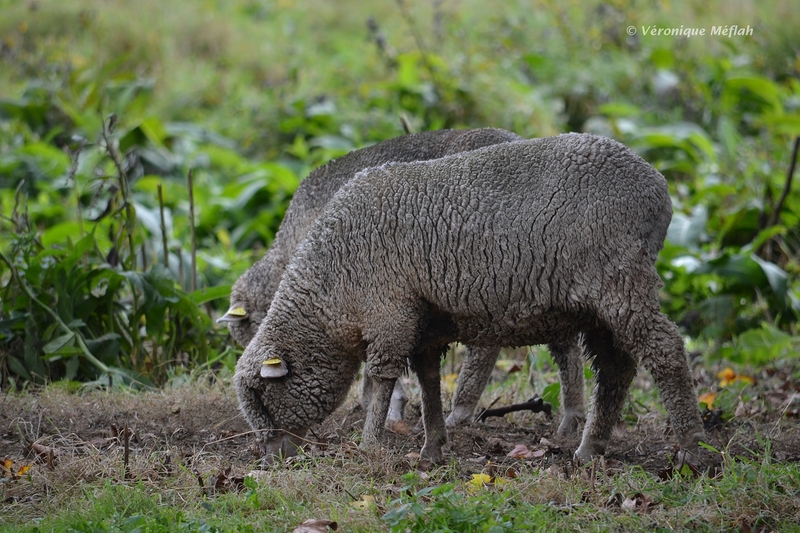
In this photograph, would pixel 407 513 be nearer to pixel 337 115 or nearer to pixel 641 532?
pixel 641 532

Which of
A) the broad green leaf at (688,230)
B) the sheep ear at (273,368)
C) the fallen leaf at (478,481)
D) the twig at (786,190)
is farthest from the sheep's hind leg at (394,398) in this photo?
the twig at (786,190)

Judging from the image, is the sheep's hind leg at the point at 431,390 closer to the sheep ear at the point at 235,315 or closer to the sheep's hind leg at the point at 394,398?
the sheep's hind leg at the point at 394,398

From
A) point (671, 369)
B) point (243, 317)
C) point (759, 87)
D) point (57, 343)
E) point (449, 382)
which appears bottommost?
point (449, 382)

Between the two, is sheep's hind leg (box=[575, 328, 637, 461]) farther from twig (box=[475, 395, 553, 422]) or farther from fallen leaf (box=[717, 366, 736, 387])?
fallen leaf (box=[717, 366, 736, 387])

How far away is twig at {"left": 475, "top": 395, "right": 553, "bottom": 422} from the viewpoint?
207 inches

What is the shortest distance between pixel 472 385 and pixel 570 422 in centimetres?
62

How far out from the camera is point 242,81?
1359cm

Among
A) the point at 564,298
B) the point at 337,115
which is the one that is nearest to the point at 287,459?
the point at 564,298

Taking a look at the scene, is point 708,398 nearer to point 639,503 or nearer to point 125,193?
point 639,503

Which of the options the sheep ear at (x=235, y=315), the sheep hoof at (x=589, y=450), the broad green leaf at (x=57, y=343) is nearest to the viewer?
the sheep hoof at (x=589, y=450)

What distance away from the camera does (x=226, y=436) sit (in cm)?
493

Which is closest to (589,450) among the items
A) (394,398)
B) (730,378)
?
(394,398)

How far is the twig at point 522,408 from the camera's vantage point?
525 centimetres

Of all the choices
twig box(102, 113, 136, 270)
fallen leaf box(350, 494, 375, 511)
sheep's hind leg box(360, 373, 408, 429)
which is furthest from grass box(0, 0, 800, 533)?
sheep's hind leg box(360, 373, 408, 429)
